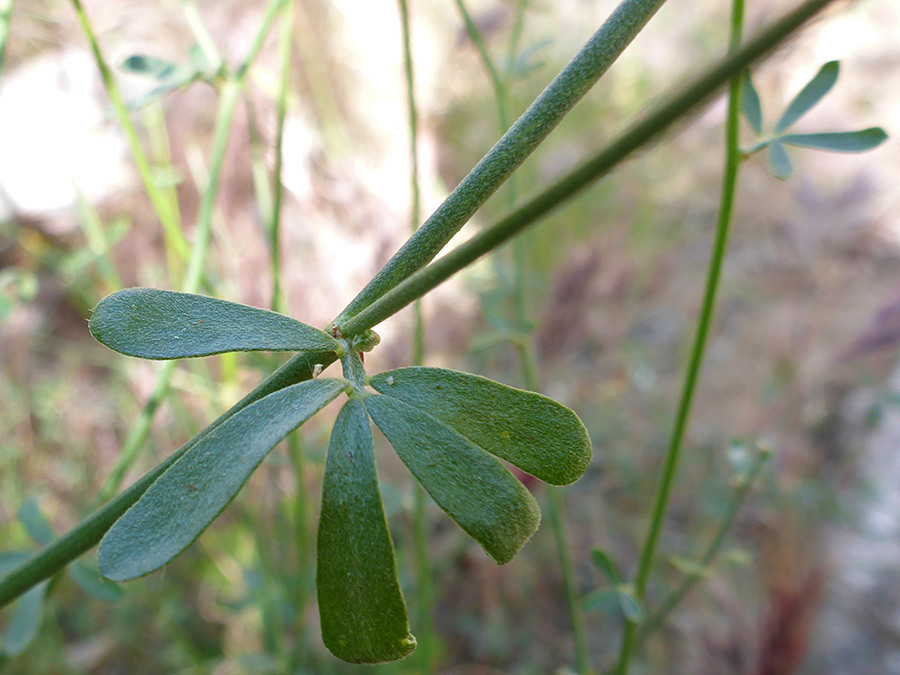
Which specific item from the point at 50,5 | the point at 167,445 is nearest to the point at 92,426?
the point at 167,445

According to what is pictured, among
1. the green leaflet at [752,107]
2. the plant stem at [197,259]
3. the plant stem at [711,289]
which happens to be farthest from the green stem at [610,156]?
the plant stem at [197,259]

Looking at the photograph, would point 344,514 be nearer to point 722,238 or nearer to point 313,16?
point 722,238

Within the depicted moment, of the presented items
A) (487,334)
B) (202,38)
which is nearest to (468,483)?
(202,38)

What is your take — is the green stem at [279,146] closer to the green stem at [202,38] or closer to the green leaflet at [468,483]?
the green stem at [202,38]

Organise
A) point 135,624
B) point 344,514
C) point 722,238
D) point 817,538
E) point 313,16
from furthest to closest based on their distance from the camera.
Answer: point 313,16
point 817,538
point 135,624
point 722,238
point 344,514

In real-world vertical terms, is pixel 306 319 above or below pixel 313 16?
below

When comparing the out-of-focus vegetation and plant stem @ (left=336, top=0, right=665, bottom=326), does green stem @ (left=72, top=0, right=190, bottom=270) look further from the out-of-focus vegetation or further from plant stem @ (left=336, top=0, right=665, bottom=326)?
plant stem @ (left=336, top=0, right=665, bottom=326)

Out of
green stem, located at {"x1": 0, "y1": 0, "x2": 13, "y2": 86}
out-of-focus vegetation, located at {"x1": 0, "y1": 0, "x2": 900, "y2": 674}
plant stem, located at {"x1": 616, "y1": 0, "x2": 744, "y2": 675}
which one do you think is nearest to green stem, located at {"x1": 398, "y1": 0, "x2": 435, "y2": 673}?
out-of-focus vegetation, located at {"x1": 0, "y1": 0, "x2": 900, "y2": 674}
